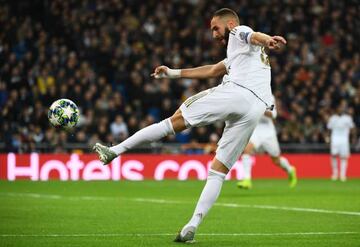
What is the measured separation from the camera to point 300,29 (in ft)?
104

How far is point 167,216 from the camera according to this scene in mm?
12547

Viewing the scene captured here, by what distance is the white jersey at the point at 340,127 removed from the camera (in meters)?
26.0

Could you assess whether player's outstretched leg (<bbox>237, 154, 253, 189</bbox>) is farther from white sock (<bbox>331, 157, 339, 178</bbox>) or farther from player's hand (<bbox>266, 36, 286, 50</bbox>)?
player's hand (<bbox>266, 36, 286, 50</bbox>)

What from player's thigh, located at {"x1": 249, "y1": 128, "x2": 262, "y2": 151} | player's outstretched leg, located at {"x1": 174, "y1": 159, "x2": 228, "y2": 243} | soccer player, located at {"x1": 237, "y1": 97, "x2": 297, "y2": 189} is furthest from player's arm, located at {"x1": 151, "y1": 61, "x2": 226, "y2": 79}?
player's thigh, located at {"x1": 249, "y1": 128, "x2": 262, "y2": 151}

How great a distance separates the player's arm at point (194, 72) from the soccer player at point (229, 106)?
228 millimetres

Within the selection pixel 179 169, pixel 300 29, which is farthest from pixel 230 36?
pixel 300 29

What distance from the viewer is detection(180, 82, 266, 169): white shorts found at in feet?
30.3

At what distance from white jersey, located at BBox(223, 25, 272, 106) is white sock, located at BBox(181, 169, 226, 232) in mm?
980

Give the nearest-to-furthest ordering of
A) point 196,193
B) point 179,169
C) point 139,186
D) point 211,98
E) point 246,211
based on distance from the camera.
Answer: point 211,98 < point 246,211 < point 196,193 < point 139,186 < point 179,169

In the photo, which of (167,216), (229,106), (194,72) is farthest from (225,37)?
(167,216)

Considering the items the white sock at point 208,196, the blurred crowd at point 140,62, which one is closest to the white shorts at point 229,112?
the white sock at point 208,196

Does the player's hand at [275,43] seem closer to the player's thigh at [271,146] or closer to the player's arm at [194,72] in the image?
the player's arm at [194,72]

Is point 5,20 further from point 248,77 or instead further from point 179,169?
point 248,77

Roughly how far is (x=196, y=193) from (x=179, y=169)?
24.2 feet
